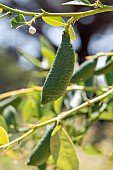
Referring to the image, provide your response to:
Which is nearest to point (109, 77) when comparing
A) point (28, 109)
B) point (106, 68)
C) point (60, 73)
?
point (106, 68)

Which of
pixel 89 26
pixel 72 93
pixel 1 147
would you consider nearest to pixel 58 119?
pixel 1 147

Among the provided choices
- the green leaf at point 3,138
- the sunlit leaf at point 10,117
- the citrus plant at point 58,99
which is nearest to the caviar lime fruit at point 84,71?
the citrus plant at point 58,99

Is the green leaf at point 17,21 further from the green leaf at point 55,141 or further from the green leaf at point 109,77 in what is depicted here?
the green leaf at point 109,77

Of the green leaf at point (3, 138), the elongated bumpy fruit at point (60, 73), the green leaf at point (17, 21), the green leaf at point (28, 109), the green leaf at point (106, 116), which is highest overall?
the green leaf at point (17, 21)

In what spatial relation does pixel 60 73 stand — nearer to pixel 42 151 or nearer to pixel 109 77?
pixel 42 151

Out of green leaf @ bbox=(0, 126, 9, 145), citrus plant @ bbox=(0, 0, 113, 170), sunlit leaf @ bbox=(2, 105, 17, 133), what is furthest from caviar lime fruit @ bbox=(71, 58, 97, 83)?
green leaf @ bbox=(0, 126, 9, 145)
